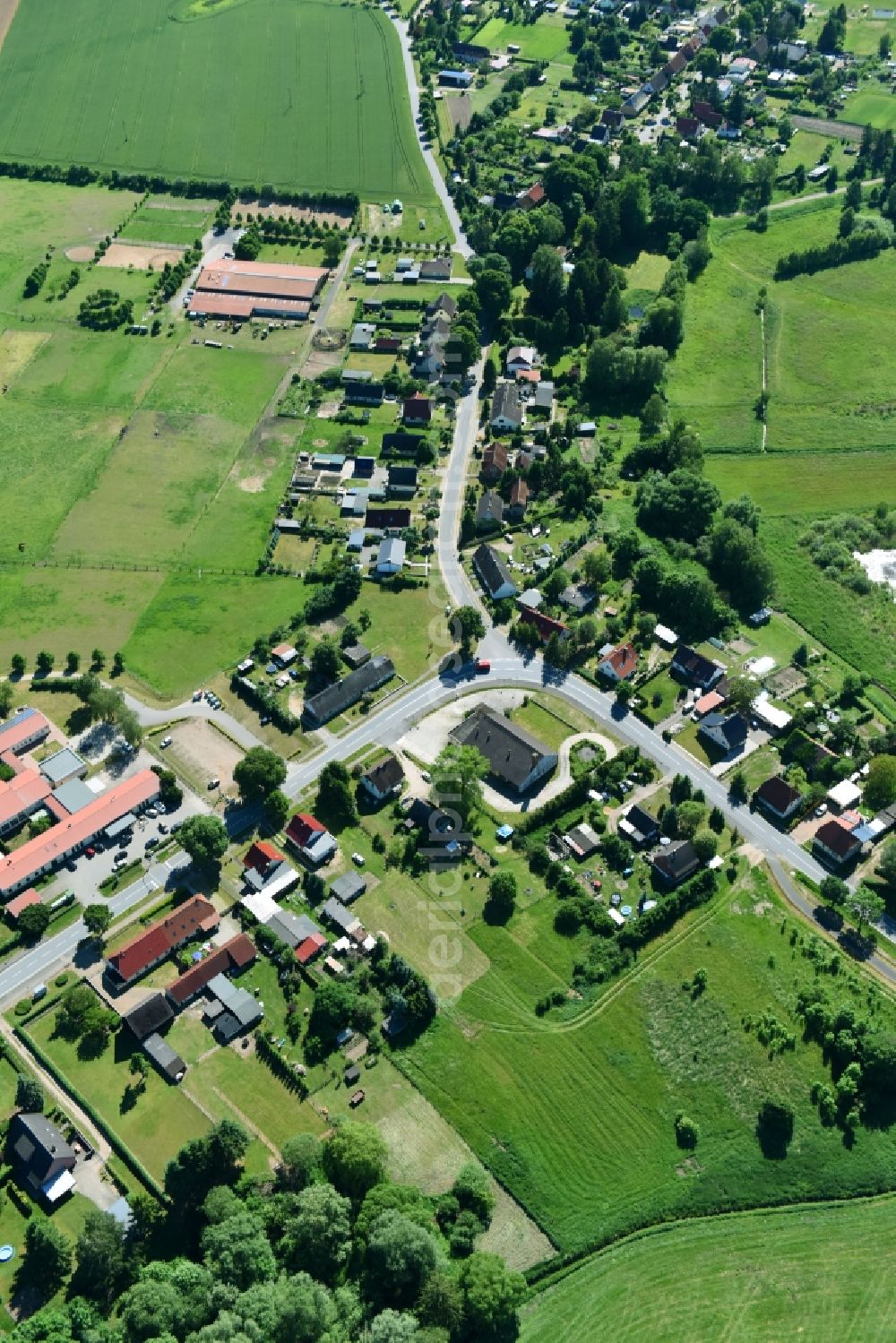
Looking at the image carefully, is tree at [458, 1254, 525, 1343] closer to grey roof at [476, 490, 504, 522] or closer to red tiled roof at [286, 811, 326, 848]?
red tiled roof at [286, 811, 326, 848]

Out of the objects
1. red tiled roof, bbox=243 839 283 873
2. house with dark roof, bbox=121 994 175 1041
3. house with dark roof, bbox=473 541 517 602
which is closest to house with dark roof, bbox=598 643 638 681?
house with dark roof, bbox=473 541 517 602

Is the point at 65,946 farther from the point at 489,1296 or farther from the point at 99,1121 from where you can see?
the point at 489,1296

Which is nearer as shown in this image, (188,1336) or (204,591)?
(188,1336)

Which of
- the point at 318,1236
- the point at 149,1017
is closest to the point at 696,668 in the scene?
the point at 149,1017

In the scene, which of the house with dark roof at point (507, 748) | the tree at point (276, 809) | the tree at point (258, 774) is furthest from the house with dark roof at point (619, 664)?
the tree at point (276, 809)

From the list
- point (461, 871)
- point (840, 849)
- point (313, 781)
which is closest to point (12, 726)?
point (313, 781)

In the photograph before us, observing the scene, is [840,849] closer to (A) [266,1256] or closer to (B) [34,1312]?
(A) [266,1256]
